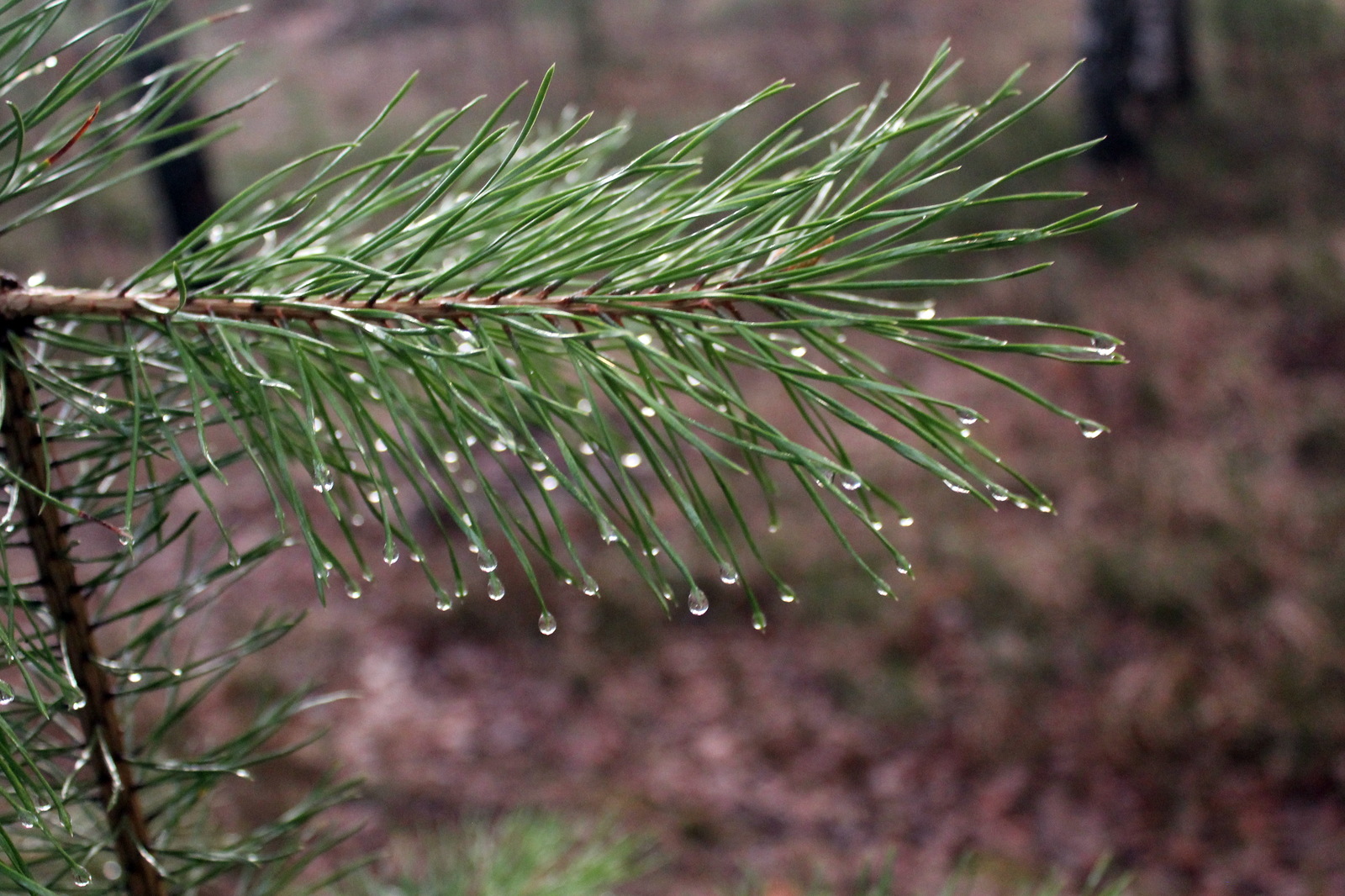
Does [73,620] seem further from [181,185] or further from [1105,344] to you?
[181,185]

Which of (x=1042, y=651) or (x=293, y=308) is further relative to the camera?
(x=1042, y=651)

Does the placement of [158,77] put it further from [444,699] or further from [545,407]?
[444,699]

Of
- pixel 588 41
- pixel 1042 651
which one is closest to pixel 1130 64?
pixel 1042 651

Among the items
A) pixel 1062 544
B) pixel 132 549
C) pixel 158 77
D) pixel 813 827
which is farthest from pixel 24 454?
pixel 1062 544

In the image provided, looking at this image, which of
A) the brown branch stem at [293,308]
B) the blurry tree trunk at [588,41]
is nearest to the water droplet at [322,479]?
the brown branch stem at [293,308]

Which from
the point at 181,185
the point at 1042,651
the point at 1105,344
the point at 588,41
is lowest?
the point at 1042,651

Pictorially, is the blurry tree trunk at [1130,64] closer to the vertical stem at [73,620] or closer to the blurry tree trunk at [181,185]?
the blurry tree trunk at [181,185]
